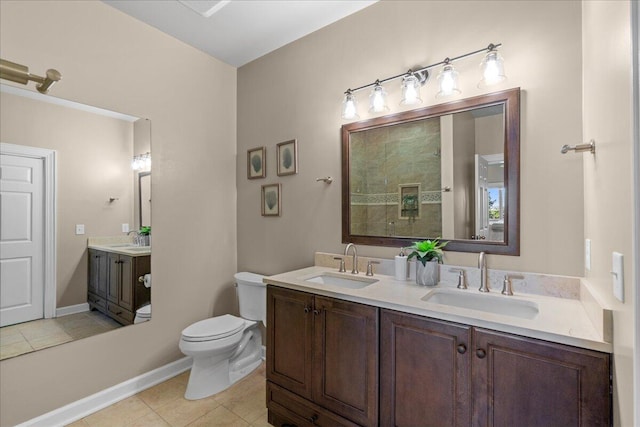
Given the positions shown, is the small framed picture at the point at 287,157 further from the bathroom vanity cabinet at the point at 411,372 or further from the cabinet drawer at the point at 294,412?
the cabinet drawer at the point at 294,412

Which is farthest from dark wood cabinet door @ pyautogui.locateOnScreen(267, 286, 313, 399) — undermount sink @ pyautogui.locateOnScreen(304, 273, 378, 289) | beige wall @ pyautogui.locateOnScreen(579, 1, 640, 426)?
beige wall @ pyautogui.locateOnScreen(579, 1, 640, 426)

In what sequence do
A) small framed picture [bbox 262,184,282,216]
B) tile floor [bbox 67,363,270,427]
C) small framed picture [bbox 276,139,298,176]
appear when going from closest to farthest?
tile floor [bbox 67,363,270,427] < small framed picture [bbox 276,139,298,176] < small framed picture [bbox 262,184,282,216]

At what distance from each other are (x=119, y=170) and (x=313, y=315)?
1774 millimetres

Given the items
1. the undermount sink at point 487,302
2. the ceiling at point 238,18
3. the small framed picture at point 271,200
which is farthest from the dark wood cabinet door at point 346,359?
the ceiling at point 238,18

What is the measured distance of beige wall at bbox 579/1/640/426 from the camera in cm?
72

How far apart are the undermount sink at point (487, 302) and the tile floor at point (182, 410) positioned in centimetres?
134

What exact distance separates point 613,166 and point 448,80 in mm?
996

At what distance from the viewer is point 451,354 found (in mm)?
1217

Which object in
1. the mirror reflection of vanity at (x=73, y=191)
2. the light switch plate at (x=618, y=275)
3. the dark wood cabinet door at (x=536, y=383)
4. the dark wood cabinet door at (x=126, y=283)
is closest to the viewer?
the light switch plate at (x=618, y=275)

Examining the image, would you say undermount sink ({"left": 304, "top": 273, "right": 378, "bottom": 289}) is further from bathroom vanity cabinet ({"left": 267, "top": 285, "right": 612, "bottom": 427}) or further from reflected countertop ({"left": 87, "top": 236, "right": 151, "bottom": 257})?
reflected countertop ({"left": 87, "top": 236, "right": 151, "bottom": 257})

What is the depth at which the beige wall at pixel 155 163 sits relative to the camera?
1.81 meters

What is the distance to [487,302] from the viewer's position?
1.50 m

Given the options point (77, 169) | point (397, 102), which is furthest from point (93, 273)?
point (397, 102)

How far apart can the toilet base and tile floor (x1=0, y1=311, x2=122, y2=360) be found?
0.69m
